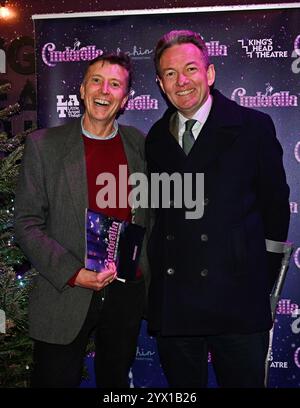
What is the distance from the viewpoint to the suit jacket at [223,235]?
246 centimetres

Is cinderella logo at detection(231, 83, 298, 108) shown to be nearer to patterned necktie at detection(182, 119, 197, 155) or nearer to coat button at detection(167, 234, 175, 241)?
patterned necktie at detection(182, 119, 197, 155)

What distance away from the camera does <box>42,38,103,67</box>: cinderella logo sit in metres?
3.64

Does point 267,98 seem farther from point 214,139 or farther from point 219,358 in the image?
point 219,358

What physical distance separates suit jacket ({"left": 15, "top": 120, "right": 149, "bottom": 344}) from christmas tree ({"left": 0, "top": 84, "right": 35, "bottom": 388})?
39cm

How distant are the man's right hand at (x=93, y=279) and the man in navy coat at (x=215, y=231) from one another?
30 cm

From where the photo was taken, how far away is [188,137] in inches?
101

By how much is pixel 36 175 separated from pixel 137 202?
53 centimetres

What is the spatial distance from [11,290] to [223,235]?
128cm

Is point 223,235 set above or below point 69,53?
below

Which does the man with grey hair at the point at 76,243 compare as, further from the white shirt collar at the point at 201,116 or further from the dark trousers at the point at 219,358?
the white shirt collar at the point at 201,116

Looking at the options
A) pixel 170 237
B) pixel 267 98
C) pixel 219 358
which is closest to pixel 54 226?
pixel 170 237

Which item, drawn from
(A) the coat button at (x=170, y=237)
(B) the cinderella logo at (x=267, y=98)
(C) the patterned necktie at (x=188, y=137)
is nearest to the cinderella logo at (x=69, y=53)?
(B) the cinderella logo at (x=267, y=98)

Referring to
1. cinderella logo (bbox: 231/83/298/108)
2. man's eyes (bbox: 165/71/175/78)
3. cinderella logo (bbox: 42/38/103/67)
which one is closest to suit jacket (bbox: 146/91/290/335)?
man's eyes (bbox: 165/71/175/78)

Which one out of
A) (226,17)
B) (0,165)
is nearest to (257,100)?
(226,17)
